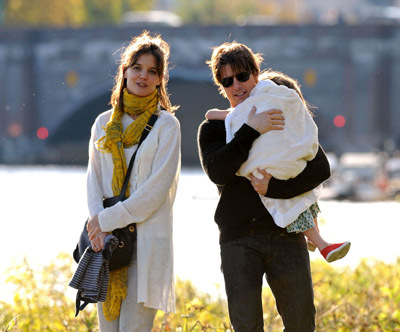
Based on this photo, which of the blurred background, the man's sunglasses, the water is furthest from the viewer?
the blurred background

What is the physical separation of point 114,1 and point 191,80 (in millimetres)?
11817

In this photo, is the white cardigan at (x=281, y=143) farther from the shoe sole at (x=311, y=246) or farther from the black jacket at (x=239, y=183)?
the shoe sole at (x=311, y=246)

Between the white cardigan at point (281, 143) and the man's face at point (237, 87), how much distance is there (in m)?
0.03

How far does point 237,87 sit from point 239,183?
0.39 m

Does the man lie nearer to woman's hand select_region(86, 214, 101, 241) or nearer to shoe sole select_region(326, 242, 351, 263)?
shoe sole select_region(326, 242, 351, 263)

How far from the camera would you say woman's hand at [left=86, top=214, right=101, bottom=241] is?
3.93m

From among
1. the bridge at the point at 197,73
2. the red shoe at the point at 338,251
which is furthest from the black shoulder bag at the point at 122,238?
the bridge at the point at 197,73

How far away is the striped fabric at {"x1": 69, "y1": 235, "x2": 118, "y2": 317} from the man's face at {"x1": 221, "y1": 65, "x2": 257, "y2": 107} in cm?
75

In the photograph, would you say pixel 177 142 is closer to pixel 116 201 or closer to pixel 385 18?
pixel 116 201

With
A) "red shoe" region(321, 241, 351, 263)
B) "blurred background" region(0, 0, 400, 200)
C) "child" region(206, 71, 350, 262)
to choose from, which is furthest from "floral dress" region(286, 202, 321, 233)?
"blurred background" region(0, 0, 400, 200)

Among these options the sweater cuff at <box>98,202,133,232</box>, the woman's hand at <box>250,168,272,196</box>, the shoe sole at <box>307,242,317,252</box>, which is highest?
the woman's hand at <box>250,168,272,196</box>

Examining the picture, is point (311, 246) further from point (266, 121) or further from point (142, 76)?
point (142, 76)

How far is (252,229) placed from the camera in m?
3.83

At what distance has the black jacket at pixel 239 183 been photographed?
3807mm
